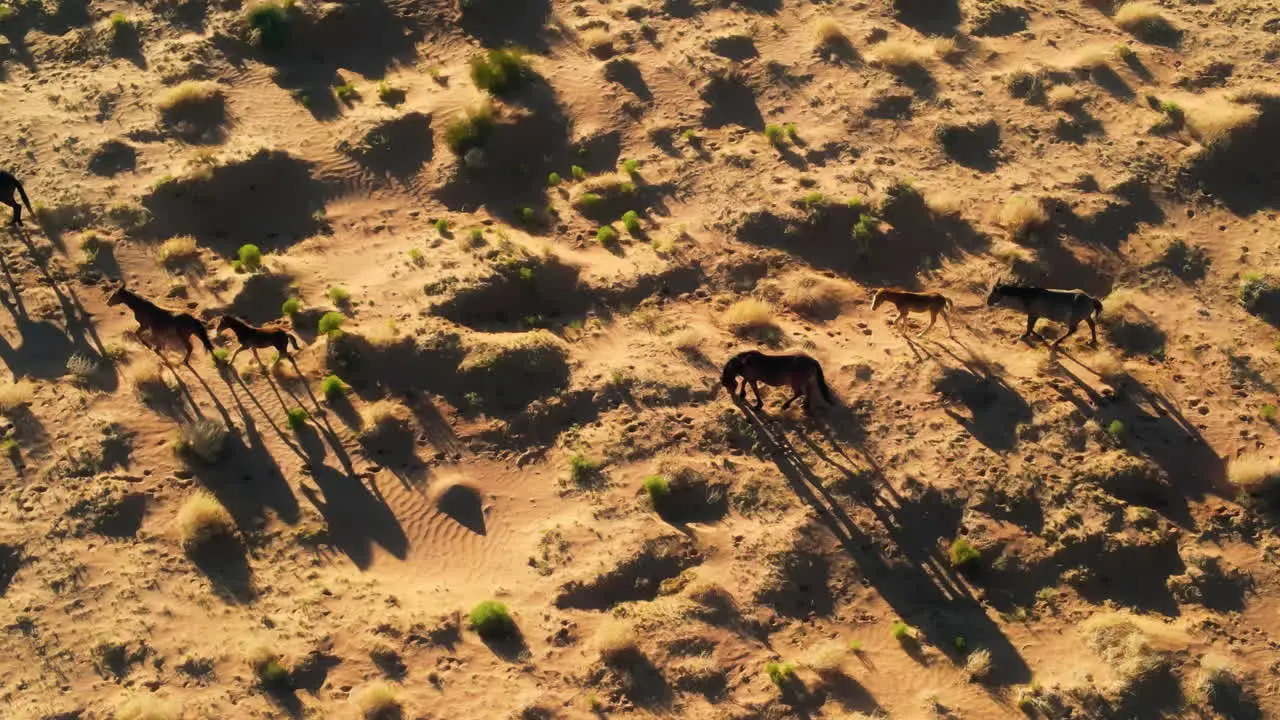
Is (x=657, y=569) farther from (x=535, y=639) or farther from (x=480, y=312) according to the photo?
(x=480, y=312)

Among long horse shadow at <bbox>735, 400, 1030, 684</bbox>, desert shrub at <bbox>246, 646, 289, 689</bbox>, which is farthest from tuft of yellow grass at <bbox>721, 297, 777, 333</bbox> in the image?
desert shrub at <bbox>246, 646, 289, 689</bbox>

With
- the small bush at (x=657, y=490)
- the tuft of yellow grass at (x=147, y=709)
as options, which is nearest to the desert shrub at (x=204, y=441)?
the tuft of yellow grass at (x=147, y=709)

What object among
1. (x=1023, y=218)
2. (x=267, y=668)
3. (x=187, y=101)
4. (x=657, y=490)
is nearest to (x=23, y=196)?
(x=187, y=101)

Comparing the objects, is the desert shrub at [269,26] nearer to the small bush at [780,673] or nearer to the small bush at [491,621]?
the small bush at [491,621]

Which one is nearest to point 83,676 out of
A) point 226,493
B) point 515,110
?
point 226,493

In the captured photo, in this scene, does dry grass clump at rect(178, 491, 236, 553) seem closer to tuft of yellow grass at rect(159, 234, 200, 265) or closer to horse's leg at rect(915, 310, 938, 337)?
tuft of yellow grass at rect(159, 234, 200, 265)

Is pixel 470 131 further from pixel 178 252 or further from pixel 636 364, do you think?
pixel 636 364
